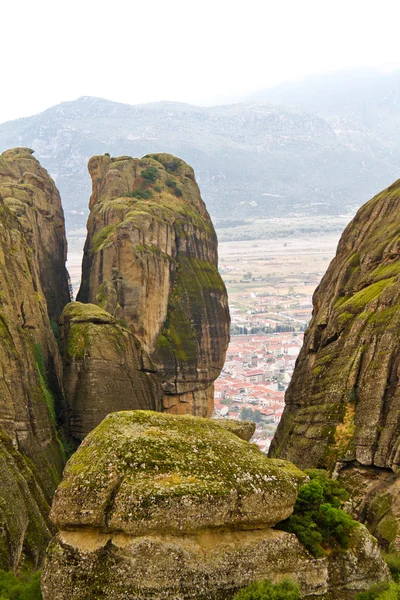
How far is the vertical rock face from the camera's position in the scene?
6900cm

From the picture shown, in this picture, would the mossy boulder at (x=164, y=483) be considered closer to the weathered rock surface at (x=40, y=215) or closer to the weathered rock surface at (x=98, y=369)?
the weathered rock surface at (x=98, y=369)

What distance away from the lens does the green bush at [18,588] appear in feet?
87.1

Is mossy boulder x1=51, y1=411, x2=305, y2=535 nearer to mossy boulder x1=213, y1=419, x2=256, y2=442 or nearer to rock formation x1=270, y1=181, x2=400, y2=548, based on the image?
mossy boulder x1=213, y1=419, x2=256, y2=442

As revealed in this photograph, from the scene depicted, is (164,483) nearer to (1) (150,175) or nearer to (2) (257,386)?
(1) (150,175)

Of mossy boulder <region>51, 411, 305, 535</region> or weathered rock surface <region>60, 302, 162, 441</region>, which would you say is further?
weathered rock surface <region>60, 302, 162, 441</region>

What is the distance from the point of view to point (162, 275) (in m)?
72.2

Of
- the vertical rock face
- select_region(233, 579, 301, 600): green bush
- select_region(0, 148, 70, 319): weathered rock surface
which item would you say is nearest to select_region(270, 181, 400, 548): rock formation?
select_region(233, 579, 301, 600): green bush

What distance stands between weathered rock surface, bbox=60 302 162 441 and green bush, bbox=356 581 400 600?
2657 cm

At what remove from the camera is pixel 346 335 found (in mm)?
44188

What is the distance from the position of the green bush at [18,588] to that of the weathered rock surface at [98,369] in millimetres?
21379

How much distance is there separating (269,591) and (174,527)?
3922 mm

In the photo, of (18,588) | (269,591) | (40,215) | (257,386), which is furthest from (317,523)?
(257,386)

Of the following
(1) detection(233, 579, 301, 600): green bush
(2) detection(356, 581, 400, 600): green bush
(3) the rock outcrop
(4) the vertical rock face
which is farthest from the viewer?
(4) the vertical rock face

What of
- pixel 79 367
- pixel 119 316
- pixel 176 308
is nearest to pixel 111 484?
pixel 79 367
